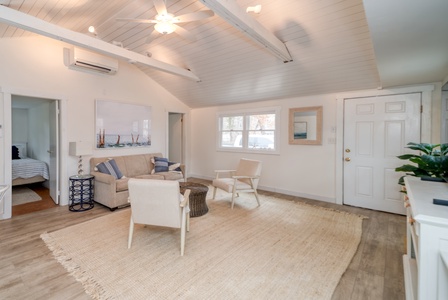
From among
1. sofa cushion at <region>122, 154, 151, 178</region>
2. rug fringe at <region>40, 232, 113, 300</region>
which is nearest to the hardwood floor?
rug fringe at <region>40, 232, 113, 300</region>

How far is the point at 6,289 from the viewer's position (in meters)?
1.78

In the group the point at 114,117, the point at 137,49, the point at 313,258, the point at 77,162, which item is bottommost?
the point at 313,258

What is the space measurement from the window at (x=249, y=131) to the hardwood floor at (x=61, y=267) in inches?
100

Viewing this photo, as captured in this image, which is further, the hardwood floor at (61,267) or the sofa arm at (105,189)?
the sofa arm at (105,189)

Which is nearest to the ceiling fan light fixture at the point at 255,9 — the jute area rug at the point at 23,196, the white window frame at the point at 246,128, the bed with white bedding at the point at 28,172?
the white window frame at the point at 246,128

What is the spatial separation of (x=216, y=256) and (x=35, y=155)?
6117 mm

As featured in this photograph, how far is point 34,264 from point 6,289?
1.17ft

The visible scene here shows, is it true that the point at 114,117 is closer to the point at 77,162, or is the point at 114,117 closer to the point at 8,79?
the point at 77,162

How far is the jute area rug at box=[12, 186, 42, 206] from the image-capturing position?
407 cm

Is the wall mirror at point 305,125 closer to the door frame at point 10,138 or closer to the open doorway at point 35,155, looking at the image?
the door frame at point 10,138

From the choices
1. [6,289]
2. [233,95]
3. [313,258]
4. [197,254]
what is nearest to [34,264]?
[6,289]

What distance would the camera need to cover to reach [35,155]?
19.1ft

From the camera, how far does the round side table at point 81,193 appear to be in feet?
12.3

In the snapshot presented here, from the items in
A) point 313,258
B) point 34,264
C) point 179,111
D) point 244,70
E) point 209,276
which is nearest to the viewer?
point 209,276
